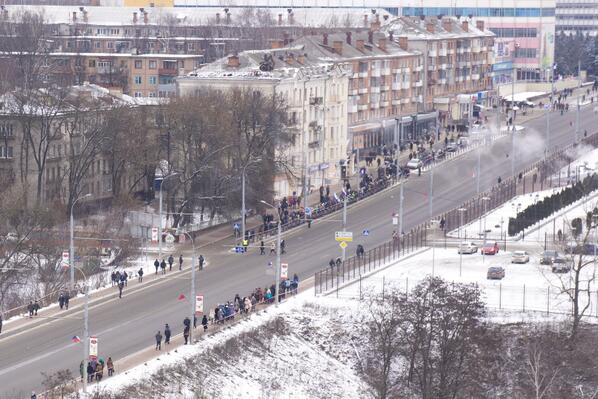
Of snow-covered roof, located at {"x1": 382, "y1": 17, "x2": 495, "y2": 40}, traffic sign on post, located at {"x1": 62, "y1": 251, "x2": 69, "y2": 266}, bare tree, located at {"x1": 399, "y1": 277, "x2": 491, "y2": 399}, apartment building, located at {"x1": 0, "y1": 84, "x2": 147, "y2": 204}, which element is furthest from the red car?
snow-covered roof, located at {"x1": 382, "y1": 17, "x2": 495, "y2": 40}

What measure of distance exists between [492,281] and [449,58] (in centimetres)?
7646

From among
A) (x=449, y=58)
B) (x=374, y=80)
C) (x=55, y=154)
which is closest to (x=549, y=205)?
(x=55, y=154)

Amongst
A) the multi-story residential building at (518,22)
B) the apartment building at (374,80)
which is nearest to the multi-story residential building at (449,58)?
the apartment building at (374,80)

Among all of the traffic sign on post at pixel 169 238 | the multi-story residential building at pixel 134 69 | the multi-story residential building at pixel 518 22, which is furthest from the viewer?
the multi-story residential building at pixel 518 22

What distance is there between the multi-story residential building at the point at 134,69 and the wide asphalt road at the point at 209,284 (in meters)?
32.9

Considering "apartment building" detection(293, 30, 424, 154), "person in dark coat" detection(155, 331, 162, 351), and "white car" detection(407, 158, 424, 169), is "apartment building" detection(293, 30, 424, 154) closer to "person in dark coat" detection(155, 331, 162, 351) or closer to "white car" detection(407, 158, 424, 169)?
"white car" detection(407, 158, 424, 169)

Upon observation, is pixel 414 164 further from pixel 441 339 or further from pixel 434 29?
pixel 441 339

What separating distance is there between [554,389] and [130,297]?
65.5ft

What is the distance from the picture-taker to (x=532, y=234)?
10256cm

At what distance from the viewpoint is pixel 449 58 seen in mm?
162750

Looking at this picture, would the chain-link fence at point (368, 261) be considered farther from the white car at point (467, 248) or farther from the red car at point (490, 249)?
the red car at point (490, 249)

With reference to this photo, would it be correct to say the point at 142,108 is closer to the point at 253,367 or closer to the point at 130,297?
the point at 130,297

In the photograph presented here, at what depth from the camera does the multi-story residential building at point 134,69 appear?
6186 inches

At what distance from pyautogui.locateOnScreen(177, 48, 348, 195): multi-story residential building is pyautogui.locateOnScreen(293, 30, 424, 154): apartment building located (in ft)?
16.9
